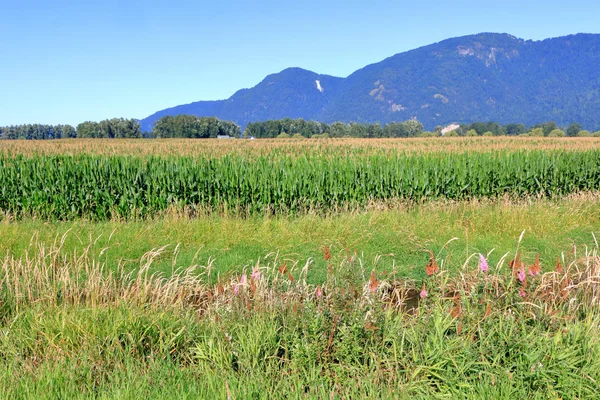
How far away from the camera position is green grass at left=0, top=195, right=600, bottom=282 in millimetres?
8289

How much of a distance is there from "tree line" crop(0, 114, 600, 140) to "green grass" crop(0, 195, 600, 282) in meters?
94.4

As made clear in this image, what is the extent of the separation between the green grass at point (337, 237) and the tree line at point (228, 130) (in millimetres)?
94378

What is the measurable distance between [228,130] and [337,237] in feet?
393

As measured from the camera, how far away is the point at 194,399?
11.3ft

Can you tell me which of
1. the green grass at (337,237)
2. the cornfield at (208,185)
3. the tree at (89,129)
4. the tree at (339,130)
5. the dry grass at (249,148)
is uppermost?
the tree at (89,129)

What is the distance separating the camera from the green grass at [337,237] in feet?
27.2

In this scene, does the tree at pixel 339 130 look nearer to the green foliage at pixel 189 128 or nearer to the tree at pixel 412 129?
the tree at pixel 412 129

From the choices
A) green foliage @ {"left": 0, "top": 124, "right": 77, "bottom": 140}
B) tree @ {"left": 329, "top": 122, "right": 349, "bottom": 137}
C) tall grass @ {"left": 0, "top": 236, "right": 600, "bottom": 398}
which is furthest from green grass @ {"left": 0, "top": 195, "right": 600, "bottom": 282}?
green foliage @ {"left": 0, "top": 124, "right": 77, "bottom": 140}

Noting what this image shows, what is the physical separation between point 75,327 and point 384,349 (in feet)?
9.32

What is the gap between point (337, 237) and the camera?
924cm

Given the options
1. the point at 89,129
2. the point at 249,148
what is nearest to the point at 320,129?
the point at 89,129

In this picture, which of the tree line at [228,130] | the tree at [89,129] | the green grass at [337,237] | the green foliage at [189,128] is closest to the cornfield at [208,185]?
the green grass at [337,237]

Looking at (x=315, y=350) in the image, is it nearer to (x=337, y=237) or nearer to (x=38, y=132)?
(x=337, y=237)

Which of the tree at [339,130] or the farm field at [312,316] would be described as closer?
the farm field at [312,316]
